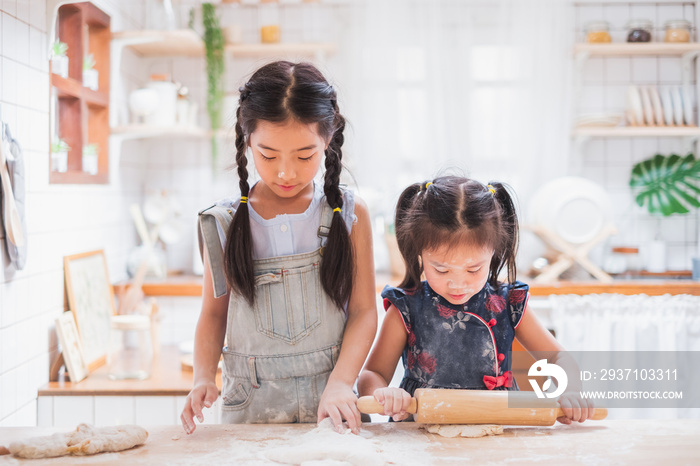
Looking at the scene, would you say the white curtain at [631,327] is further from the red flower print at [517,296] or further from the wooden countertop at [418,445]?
the wooden countertop at [418,445]

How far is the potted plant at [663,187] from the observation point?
8.34 ft

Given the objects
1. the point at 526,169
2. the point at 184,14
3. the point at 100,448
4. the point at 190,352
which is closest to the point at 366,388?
the point at 100,448

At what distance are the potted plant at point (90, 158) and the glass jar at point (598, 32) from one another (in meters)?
2.01

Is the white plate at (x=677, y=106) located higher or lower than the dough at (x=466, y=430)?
higher

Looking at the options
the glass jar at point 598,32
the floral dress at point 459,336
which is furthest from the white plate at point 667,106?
the floral dress at point 459,336

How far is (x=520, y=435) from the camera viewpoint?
2.92 ft

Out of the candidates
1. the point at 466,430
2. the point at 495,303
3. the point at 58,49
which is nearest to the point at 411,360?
the point at 495,303

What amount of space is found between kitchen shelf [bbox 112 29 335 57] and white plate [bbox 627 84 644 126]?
1266 mm

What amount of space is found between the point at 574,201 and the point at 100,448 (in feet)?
6.56

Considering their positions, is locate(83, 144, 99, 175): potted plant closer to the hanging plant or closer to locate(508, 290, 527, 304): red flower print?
the hanging plant

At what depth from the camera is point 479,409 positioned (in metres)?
0.89

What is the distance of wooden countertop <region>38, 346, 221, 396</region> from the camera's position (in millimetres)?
1821

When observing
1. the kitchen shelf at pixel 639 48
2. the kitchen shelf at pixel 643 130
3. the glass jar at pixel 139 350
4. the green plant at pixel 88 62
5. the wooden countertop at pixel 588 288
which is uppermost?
the kitchen shelf at pixel 639 48

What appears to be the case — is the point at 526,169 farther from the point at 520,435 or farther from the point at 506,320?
the point at 520,435
